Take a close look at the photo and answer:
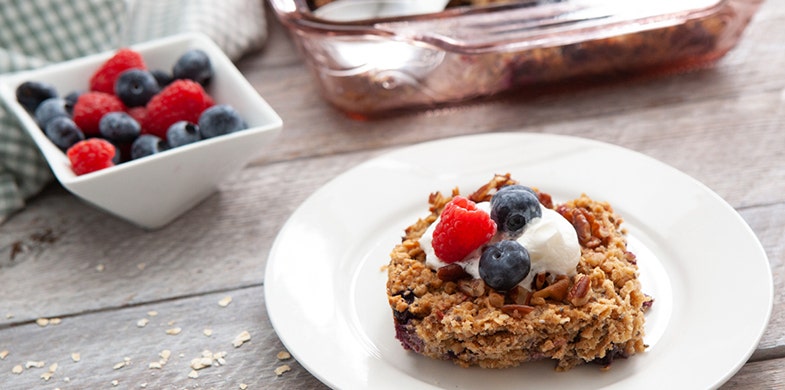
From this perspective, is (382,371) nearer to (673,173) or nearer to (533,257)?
(533,257)

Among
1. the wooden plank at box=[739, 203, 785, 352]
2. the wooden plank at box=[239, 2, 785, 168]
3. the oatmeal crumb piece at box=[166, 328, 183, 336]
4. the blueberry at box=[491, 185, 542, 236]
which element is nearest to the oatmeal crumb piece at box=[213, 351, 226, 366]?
the oatmeal crumb piece at box=[166, 328, 183, 336]

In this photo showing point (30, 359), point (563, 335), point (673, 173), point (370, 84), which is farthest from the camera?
point (370, 84)

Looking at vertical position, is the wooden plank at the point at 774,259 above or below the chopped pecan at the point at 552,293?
below

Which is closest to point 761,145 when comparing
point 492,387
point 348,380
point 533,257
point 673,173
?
point 673,173

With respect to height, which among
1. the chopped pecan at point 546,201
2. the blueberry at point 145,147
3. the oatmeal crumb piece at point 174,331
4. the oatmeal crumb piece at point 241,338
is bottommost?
the oatmeal crumb piece at point 174,331

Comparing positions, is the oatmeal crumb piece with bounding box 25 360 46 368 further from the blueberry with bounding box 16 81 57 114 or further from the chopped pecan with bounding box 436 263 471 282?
the chopped pecan with bounding box 436 263 471 282

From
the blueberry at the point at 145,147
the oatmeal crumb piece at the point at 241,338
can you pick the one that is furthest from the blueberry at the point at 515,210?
the blueberry at the point at 145,147

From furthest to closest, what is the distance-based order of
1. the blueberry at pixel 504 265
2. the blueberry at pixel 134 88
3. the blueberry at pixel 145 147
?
the blueberry at pixel 134 88, the blueberry at pixel 145 147, the blueberry at pixel 504 265

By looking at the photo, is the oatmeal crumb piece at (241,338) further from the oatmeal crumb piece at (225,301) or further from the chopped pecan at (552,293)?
the chopped pecan at (552,293)
